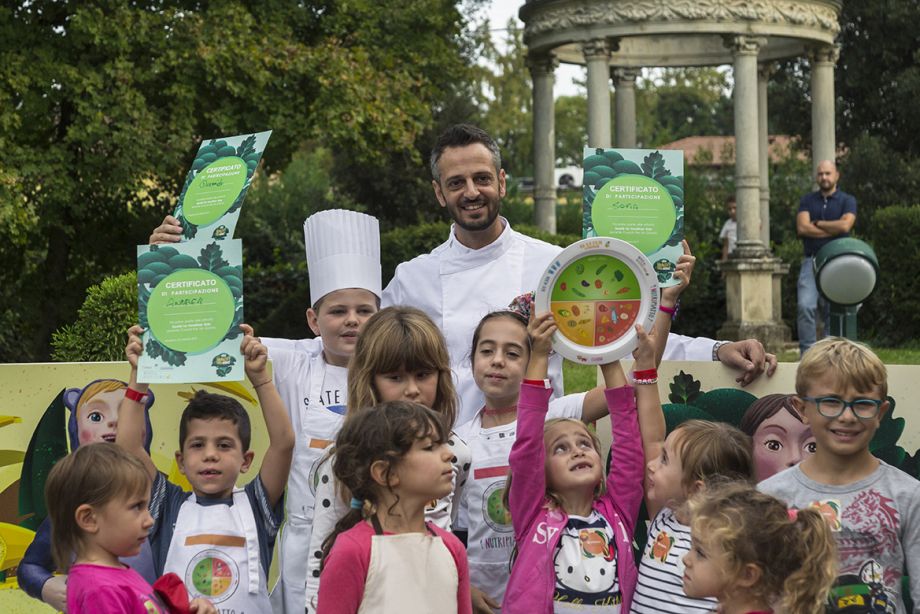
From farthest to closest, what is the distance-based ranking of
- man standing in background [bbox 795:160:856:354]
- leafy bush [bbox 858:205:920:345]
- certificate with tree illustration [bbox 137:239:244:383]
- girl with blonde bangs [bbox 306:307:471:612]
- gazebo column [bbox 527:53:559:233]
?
gazebo column [bbox 527:53:559:233] < leafy bush [bbox 858:205:920:345] < man standing in background [bbox 795:160:856:354] < certificate with tree illustration [bbox 137:239:244:383] < girl with blonde bangs [bbox 306:307:471:612]

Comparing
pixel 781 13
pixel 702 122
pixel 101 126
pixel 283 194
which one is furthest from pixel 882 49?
pixel 702 122

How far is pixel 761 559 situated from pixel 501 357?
1384 mm

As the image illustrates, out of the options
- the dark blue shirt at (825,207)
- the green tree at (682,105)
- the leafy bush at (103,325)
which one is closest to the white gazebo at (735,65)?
the dark blue shirt at (825,207)

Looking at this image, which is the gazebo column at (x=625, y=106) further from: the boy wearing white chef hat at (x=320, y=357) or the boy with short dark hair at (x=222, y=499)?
the boy with short dark hair at (x=222, y=499)

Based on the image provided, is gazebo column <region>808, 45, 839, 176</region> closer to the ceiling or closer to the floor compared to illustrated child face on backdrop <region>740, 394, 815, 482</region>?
closer to the ceiling

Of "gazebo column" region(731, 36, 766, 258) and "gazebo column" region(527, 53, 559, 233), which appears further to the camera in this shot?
"gazebo column" region(527, 53, 559, 233)

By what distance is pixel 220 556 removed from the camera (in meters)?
4.36

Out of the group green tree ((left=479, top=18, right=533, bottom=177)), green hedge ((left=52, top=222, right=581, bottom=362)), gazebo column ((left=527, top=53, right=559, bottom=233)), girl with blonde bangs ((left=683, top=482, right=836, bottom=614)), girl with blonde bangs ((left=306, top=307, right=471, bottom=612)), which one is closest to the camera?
girl with blonde bangs ((left=683, top=482, right=836, bottom=614))

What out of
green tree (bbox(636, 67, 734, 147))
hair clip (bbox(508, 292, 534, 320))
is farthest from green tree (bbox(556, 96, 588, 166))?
hair clip (bbox(508, 292, 534, 320))

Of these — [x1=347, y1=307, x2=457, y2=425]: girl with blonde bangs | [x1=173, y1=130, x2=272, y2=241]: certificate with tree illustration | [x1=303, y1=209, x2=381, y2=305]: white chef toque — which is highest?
[x1=173, y1=130, x2=272, y2=241]: certificate with tree illustration

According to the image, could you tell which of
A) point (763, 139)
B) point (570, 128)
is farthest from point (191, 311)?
point (570, 128)

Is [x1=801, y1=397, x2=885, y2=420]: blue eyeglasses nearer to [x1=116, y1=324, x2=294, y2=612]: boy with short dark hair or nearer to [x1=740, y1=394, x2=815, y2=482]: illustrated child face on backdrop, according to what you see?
[x1=740, y1=394, x2=815, y2=482]: illustrated child face on backdrop

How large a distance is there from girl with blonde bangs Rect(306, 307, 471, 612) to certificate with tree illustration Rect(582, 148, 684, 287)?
0.69 meters

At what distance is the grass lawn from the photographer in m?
11.0
